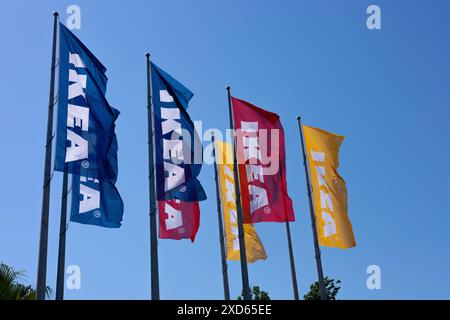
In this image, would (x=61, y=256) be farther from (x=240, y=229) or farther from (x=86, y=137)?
(x=240, y=229)

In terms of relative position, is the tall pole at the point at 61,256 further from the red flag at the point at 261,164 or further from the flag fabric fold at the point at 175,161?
the red flag at the point at 261,164

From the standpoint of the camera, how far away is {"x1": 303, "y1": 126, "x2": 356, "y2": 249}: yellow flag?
2605 centimetres

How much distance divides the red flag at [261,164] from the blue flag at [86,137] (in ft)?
17.8

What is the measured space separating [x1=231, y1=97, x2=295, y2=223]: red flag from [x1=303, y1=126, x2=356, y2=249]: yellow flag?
8.92 ft

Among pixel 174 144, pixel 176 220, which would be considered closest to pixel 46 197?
pixel 176 220

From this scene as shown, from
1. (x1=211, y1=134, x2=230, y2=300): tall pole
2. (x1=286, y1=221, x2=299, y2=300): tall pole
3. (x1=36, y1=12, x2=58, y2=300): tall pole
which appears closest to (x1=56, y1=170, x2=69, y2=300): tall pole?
(x1=36, y1=12, x2=58, y2=300): tall pole

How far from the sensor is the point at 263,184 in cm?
2356

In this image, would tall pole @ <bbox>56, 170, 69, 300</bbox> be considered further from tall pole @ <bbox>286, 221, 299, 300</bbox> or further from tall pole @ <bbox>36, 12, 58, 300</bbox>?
tall pole @ <bbox>286, 221, 299, 300</bbox>

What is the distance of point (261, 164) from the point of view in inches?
949

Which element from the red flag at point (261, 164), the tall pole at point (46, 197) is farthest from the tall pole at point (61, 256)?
the red flag at point (261, 164)

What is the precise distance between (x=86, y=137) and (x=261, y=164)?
773cm

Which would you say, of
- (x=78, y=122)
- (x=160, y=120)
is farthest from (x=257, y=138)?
(x=78, y=122)

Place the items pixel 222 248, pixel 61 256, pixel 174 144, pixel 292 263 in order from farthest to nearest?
pixel 292 263, pixel 222 248, pixel 174 144, pixel 61 256
